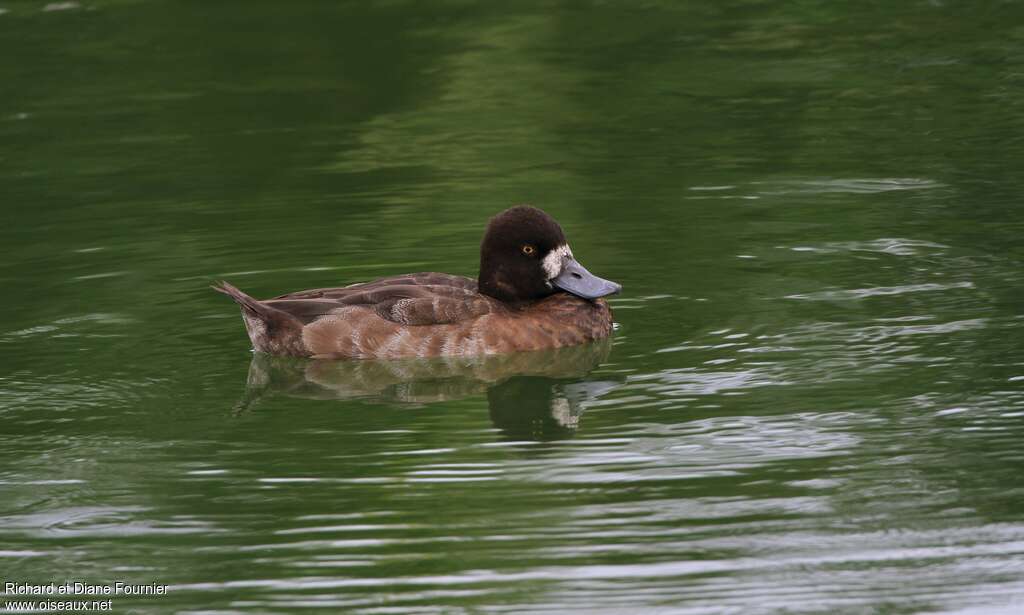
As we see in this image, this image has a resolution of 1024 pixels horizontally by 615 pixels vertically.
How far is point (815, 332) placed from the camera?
9273mm

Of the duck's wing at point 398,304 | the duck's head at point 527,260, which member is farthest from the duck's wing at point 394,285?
the duck's head at point 527,260

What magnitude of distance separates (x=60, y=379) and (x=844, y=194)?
569cm

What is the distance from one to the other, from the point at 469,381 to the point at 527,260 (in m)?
0.93

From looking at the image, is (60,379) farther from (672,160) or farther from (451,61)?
(451,61)

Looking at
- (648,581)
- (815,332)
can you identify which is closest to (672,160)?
(815,332)

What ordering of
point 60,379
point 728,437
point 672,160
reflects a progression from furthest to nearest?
point 672,160 → point 60,379 → point 728,437

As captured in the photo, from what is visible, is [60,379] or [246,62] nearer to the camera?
[60,379]

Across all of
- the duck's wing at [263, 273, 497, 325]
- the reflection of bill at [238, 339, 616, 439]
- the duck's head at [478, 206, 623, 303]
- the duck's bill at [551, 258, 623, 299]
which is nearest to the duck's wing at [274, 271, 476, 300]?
the duck's wing at [263, 273, 497, 325]

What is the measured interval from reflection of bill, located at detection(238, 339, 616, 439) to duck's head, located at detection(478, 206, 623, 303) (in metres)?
0.41

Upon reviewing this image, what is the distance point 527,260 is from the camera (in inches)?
386

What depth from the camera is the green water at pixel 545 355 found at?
659 cm

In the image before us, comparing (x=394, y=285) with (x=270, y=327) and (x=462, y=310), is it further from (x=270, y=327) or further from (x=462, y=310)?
(x=270, y=327)

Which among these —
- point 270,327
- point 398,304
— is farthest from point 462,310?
point 270,327

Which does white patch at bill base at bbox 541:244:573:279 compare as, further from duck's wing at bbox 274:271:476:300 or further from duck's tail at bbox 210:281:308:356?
duck's tail at bbox 210:281:308:356
